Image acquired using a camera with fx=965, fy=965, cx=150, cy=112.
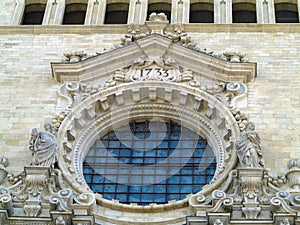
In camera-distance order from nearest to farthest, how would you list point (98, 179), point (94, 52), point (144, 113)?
point (98, 179), point (144, 113), point (94, 52)

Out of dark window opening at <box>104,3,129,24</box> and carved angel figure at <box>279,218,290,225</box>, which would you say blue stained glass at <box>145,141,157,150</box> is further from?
dark window opening at <box>104,3,129,24</box>

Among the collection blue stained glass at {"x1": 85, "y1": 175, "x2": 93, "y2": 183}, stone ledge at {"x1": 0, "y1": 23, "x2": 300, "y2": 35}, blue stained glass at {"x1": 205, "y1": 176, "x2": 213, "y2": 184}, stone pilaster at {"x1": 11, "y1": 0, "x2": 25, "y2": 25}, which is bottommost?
blue stained glass at {"x1": 85, "y1": 175, "x2": 93, "y2": 183}

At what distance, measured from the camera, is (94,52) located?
87.6ft

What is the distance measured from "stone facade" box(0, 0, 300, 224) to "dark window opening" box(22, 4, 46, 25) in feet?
1.36

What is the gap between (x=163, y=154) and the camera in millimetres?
24172

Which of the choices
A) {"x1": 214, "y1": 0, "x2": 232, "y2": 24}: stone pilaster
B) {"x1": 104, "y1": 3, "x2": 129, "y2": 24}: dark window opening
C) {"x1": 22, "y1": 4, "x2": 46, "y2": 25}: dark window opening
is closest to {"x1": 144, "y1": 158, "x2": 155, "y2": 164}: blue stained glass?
{"x1": 214, "y1": 0, "x2": 232, "y2": 24}: stone pilaster

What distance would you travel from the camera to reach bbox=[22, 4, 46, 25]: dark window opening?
94.9ft

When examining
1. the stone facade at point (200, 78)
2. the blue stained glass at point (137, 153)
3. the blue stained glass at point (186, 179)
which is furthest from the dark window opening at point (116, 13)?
the blue stained glass at point (186, 179)

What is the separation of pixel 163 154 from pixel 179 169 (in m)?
0.70

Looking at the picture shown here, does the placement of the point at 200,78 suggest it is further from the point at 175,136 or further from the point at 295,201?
the point at 295,201

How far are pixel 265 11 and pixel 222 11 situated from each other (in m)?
1.25

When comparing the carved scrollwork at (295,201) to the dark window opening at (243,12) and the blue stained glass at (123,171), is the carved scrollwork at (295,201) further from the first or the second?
the dark window opening at (243,12)

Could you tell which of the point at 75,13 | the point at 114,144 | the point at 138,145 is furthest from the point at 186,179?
the point at 75,13

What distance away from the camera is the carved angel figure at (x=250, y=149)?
21.8 metres
